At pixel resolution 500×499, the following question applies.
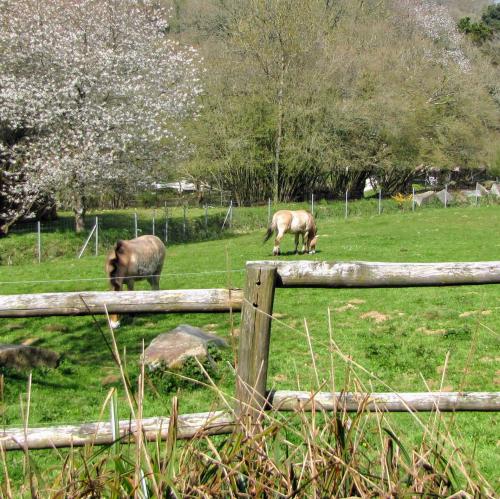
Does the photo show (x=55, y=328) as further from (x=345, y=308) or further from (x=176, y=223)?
(x=176, y=223)

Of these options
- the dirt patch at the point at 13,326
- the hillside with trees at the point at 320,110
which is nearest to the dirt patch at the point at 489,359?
the dirt patch at the point at 13,326

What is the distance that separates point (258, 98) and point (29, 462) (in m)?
38.1

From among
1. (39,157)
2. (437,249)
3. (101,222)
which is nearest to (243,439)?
(437,249)

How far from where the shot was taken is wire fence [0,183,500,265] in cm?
2559

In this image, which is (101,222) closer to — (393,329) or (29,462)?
(393,329)

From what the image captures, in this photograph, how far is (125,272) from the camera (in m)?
13.2

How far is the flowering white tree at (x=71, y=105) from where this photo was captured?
26750 mm

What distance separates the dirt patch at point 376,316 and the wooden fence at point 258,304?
24.5 feet

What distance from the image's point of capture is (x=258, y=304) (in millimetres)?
3918

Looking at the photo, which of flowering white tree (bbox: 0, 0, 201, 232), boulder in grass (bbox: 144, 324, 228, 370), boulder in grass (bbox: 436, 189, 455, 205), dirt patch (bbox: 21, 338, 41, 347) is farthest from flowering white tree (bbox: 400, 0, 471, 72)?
boulder in grass (bbox: 144, 324, 228, 370)

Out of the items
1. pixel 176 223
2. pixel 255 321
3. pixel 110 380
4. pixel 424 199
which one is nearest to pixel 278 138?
pixel 424 199

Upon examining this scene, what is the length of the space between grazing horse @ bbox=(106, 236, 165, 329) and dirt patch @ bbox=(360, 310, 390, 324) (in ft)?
12.0

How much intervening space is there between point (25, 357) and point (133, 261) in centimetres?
454

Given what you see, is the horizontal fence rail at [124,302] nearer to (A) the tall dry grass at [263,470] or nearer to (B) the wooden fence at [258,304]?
(B) the wooden fence at [258,304]
